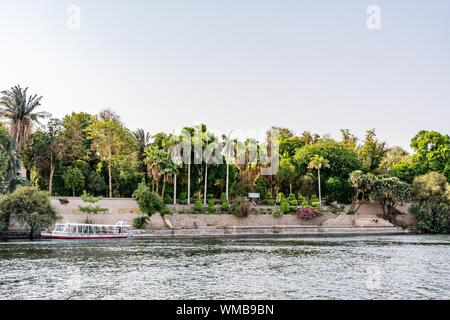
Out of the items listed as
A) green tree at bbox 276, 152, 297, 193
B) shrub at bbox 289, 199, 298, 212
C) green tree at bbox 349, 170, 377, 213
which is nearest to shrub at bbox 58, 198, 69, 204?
shrub at bbox 289, 199, 298, 212

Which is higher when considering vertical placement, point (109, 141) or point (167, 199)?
point (109, 141)

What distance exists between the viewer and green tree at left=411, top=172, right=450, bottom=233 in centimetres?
7444

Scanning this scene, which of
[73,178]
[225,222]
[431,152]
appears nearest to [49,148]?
[73,178]

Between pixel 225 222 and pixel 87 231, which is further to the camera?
pixel 225 222

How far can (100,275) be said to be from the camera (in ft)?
96.2

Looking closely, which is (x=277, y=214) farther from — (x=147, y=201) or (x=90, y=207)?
(x=90, y=207)

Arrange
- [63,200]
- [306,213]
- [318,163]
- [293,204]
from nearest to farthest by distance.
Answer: [63,200] → [306,213] → [293,204] → [318,163]

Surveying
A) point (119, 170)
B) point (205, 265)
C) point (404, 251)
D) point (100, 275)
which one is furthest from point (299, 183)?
point (100, 275)

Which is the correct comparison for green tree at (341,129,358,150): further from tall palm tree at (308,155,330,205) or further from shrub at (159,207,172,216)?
shrub at (159,207,172,216)

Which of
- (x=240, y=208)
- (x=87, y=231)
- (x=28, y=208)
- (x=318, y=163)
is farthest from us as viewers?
(x=318, y=163)

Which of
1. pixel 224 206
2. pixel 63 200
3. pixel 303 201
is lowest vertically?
pixel 224 206

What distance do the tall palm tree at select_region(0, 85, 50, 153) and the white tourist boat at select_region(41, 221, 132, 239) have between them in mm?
18032

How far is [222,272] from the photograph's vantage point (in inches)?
1202

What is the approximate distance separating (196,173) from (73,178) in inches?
727
